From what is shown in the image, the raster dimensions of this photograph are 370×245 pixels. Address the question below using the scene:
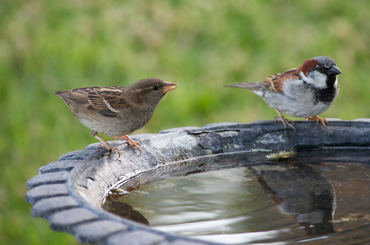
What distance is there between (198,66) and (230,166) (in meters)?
3.38

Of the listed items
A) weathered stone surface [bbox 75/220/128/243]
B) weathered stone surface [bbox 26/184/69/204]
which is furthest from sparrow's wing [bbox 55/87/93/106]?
weathered stone surface [bbox 75/220/128/243]

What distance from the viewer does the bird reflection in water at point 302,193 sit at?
1.97 m

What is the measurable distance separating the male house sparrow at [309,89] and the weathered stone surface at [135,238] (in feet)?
7.03

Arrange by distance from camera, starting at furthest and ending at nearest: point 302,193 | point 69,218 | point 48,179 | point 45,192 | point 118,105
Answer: point 118,105, point 302,193, point 48,179, point 45,192, point 69,218

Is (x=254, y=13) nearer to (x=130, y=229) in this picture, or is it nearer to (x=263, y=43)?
(x=263, y=43)

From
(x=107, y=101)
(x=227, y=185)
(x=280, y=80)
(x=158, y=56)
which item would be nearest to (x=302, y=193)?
(x=227, y=185)

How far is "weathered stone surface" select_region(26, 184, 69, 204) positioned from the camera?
5.88 feet

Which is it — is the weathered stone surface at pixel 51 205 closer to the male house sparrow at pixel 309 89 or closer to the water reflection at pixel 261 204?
the water reflection at pixel 261 204

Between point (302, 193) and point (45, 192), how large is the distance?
1.28 m

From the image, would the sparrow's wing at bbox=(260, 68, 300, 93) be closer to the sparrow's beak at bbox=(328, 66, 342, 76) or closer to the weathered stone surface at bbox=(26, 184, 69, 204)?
the sparrow's beak at bbox=(328, 66, 342, 76)

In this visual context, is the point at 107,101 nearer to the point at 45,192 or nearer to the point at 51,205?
the point at 45,192

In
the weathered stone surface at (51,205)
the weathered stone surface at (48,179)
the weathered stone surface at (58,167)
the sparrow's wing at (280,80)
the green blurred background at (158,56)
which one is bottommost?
the weathered stone surface at (51,205)

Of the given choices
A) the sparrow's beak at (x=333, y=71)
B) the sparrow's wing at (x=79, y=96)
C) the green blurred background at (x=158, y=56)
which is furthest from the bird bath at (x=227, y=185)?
the green blurred background at (x=158, y=56)

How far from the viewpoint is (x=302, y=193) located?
2322 millimetres
